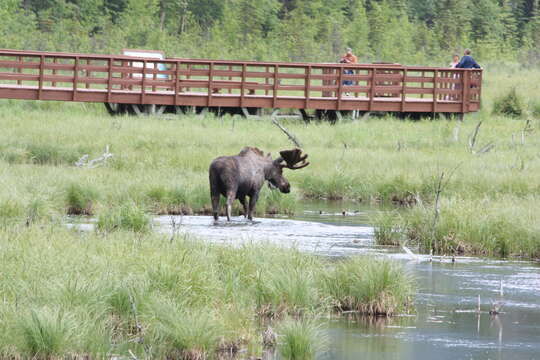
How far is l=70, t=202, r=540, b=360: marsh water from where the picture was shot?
996 cm

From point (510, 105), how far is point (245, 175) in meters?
18.9

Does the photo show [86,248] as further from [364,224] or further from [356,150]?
[356,150]

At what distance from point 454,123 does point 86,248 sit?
20.6 meters

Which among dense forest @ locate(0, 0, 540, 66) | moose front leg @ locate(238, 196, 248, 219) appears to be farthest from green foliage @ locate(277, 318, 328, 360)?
dense forest @ locate(0, 0, 540, 66)

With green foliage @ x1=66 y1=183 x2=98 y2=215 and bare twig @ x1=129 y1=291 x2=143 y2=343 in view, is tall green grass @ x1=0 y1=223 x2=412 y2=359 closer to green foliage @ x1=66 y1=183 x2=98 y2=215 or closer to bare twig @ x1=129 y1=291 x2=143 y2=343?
bare twig @ x1=129 y1=291 x2=143 y2=343

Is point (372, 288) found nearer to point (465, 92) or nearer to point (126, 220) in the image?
point (126, 220)

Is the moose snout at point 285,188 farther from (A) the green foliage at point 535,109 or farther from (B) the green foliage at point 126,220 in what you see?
(A) the green foliage at point 535,109

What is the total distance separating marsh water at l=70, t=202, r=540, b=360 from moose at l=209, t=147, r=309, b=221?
0.47 metres

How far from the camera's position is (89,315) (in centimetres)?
930

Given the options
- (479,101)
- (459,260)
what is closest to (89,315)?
(459,260)

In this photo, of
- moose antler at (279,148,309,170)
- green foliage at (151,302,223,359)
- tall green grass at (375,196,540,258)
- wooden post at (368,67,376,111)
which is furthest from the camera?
wooden post at (368,67,376,111)

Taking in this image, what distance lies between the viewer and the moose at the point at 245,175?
1648 cm

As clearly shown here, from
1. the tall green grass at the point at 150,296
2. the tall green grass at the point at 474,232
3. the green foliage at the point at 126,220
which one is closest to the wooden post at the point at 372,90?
the tall green grass at the point at 474,232

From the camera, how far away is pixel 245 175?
1684 cm
